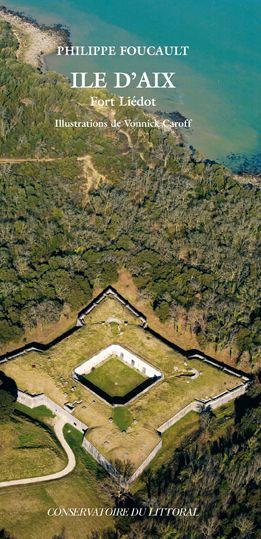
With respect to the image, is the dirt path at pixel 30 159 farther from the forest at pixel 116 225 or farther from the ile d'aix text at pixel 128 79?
the ile d'aix text at pixel 128 79

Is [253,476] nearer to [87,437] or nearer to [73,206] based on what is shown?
[87,437]

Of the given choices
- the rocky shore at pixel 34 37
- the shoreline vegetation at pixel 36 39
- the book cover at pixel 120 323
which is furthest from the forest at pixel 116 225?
the rocky shore at pixel 34 37

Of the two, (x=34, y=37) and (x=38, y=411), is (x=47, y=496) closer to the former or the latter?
(x=38, y=411)

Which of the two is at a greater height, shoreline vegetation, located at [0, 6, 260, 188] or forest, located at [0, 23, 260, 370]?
shoreline vegetation, located at [0, 6, 260, 188]

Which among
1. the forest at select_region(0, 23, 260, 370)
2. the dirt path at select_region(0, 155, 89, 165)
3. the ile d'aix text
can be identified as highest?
the ile d'aix text

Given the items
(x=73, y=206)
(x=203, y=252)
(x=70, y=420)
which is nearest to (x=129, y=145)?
(x=73, y=206)

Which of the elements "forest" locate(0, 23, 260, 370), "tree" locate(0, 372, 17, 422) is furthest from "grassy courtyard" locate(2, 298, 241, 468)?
"forest" locate(0, 23, 260, 370)

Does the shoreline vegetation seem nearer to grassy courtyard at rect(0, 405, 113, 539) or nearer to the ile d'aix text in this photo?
the ile d'aix text
